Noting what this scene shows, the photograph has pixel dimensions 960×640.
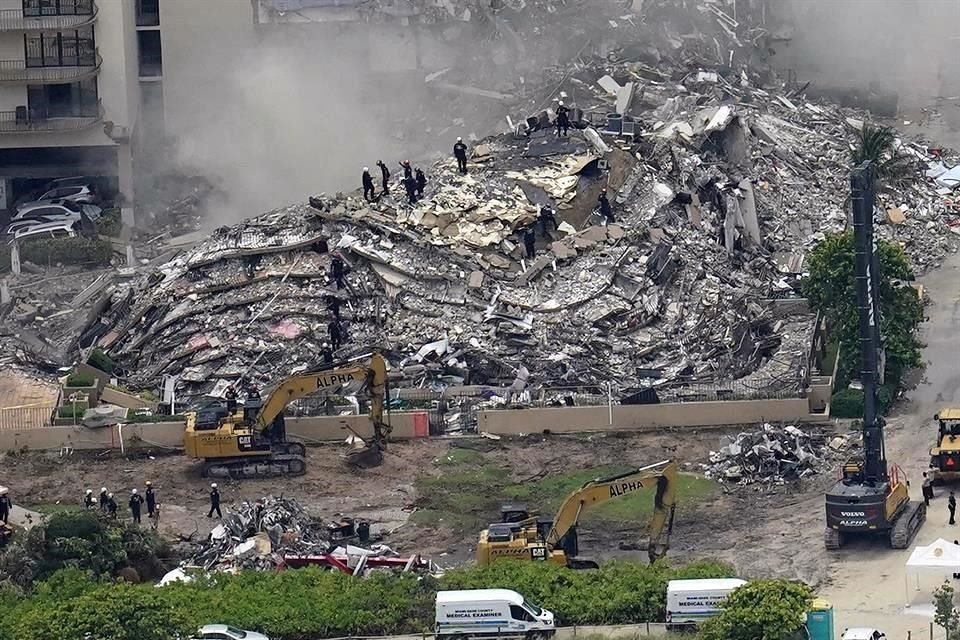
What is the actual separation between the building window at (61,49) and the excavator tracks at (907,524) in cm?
→ 3624

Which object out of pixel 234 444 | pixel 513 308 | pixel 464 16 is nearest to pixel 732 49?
pixel 464 16

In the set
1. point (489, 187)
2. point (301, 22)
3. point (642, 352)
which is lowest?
point (642, 352)

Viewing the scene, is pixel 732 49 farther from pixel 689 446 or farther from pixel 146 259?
pixel 689 446

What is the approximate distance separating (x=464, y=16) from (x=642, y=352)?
26.0 meters

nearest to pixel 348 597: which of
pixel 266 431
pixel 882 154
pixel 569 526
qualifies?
pixel 569 526

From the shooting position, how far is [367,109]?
91812 millimetres

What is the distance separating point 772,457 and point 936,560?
33.1 ft

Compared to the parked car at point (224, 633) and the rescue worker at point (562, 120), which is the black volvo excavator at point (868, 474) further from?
the rescue worker at point (562, 120)

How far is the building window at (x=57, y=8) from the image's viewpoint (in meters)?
87.9

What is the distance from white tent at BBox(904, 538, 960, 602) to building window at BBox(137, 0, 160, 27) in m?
42.5

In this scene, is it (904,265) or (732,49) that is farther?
(732,49)

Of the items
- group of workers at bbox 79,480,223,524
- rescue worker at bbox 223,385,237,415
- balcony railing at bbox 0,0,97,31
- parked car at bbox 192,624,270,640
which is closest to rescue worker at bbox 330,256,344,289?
rescue worker at bbox 223,385,237,415

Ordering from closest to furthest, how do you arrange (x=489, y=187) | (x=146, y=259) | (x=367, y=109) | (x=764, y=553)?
(x=764, y=553), (x=489, y=187), (x=146, y=259), (x=367, y=109)

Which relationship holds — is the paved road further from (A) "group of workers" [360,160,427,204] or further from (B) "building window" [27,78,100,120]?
(B) "building window" [27,78,100,120]
